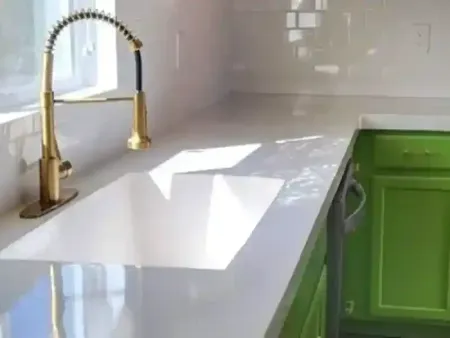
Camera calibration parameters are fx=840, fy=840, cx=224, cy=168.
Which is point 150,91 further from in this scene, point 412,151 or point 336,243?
point 412,151

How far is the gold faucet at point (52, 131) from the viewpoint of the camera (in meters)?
1.58

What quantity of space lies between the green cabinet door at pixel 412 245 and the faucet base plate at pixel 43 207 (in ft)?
4.49

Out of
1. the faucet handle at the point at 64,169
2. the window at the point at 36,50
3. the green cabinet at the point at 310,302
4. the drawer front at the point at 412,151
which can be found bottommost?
the green cabinet at the point at 310,302

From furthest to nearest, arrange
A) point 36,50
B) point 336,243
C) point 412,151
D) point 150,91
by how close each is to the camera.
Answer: point 412,151 < point 150,91 < point 336,243 < point 36,50

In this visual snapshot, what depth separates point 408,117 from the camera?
2787 millimetres

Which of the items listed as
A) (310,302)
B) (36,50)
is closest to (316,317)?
(310,302)

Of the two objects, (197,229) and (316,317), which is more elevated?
(197,229)

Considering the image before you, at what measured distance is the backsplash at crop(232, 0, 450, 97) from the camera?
3.37 meters

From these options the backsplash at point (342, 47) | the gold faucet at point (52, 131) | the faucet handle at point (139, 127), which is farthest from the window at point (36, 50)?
the backsplash at point (342, 47)

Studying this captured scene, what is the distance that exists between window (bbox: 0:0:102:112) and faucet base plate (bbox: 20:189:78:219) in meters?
0.21

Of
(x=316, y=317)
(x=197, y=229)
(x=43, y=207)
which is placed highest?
(x=43, y=207)

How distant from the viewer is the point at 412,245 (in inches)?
111

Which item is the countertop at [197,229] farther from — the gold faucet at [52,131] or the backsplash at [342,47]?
the backsplash at [342,47]

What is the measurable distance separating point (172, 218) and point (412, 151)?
1.18 m
